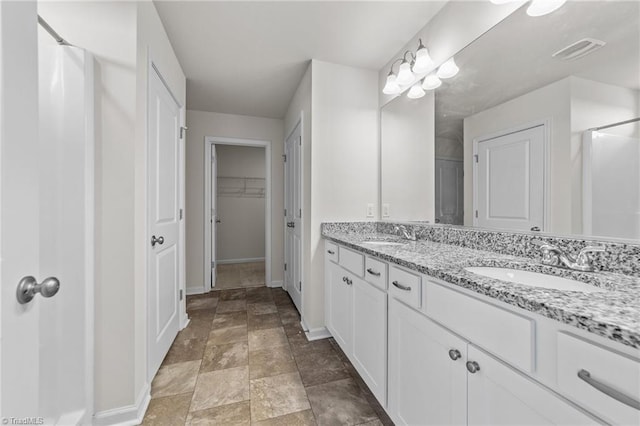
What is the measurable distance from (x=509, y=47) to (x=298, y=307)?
100 inches

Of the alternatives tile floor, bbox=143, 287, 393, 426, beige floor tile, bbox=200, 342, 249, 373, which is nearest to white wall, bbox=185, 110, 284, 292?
tile floor, bbox=143, 287, 393, 426

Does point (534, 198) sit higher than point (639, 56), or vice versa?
point (639, 56)

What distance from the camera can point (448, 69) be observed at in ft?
5.22

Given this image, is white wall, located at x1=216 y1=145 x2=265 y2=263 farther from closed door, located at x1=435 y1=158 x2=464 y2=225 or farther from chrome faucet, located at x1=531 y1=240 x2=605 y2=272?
chrome faucet, located at x1=531 y1=240 x2=605 y2=272

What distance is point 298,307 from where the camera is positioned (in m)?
2.63

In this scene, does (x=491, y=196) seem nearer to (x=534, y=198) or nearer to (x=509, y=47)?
(x=534, y=198)

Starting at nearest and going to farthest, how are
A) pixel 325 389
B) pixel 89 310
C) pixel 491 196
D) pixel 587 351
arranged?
pixel 587 351 < pixel 89 310 < pixel 491 196 < pixel 325 389

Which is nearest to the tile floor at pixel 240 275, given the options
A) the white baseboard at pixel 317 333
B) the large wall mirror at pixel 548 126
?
the white baseboard at pixel 317 333

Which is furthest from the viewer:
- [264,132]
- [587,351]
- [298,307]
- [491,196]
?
[264,132]

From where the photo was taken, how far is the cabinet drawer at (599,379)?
44 centimetres

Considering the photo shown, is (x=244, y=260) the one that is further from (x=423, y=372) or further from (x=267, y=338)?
(x=423, y=372)

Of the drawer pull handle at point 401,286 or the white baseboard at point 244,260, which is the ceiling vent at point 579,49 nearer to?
the drawer pull handle at point 401,286

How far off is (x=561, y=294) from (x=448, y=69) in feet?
4.84

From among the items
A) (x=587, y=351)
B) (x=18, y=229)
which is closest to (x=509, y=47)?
(x=587, y=351)
